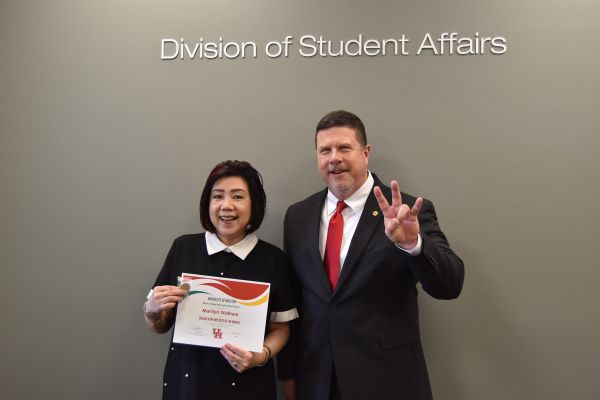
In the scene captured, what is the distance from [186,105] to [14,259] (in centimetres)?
137

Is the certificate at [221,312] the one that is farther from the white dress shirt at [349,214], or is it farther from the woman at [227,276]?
the white dress shirt at [349,214]

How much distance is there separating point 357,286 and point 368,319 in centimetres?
14

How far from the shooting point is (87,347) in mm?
2371

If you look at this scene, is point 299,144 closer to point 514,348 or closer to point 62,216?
point 62,216

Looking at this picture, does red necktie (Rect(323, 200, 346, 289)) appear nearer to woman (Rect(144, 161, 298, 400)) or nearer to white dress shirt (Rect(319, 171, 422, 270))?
white dress shirt (Rect(319, 171, 422, 270))

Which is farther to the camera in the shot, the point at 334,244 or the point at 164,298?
the point at 334,244

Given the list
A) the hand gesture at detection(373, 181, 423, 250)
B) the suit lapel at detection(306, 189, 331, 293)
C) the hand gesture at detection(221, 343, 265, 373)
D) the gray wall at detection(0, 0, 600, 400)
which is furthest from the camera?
the gray wall at detection(0, 0, 600, 400)

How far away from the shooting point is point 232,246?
1.83m

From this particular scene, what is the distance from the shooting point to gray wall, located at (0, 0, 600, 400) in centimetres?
219

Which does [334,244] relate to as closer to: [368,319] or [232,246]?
[368,319]

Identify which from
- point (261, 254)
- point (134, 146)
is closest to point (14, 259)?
point (134, 146)

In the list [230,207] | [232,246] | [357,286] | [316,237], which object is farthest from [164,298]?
[357,286]

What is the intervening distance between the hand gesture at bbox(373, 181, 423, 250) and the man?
0.03 m

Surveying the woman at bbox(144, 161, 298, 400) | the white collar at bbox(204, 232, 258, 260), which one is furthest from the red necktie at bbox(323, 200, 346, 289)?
the white collar at bbox(204, 232, 258, 260)
